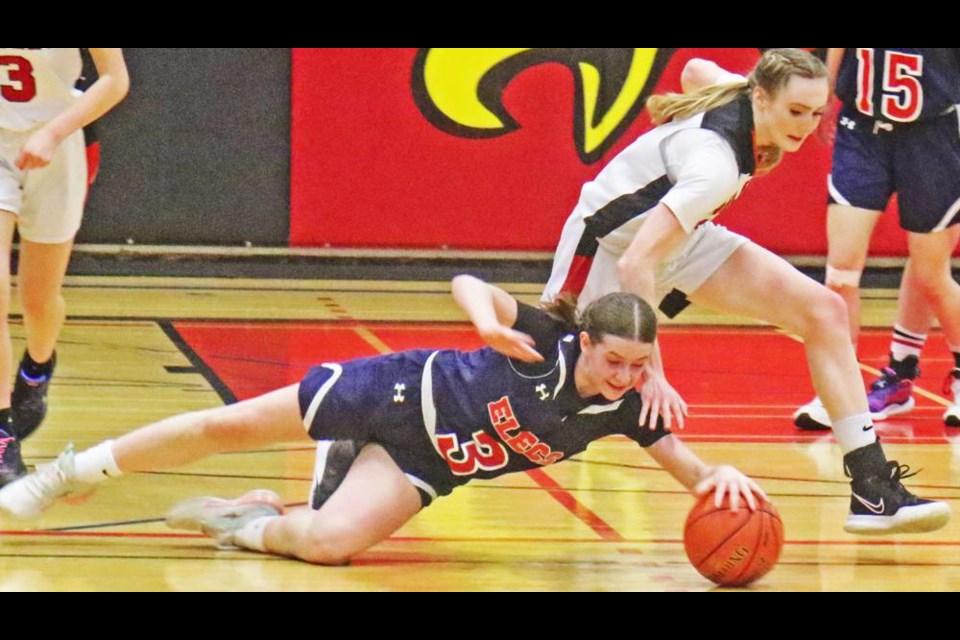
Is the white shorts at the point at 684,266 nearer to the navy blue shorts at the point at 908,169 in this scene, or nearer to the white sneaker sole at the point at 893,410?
the navy blue shorts at the point at 908,169

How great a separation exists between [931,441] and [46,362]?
12.1 feet

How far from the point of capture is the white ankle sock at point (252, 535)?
16.0 feet

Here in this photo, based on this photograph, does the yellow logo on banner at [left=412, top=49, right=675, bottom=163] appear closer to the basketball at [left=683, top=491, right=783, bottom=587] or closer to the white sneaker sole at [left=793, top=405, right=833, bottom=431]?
the white sneaker sole at [left=793, top=405, right=833, bottom=431]

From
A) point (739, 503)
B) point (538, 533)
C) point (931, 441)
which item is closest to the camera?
point (739, 503)

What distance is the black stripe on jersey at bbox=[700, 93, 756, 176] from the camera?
5035mm

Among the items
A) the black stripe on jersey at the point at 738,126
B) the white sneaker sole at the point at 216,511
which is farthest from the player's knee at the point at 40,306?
the black stripe on jersey at the point at 738,126

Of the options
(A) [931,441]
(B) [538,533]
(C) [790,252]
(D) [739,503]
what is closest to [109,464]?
(B) [538,533]

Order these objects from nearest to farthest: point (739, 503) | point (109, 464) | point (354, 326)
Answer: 1. point (739, 503)
2. point (109, 464)
3. point (354, 326)

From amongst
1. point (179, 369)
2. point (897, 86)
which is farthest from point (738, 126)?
point (179, 369)

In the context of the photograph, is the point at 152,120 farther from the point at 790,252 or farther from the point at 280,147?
the point at 790,252

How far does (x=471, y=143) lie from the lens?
10406 millimetres

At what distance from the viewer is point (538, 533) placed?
17.2 ft

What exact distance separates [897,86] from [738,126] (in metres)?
2.18

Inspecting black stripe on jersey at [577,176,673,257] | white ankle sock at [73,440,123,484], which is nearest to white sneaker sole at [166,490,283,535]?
white ankle sock at [73,440,123,484]
